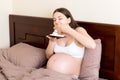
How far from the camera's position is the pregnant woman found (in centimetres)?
175

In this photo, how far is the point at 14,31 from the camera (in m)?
2.62

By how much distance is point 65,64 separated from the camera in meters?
1.79

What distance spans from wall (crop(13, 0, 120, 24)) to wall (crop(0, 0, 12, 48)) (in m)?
0.17

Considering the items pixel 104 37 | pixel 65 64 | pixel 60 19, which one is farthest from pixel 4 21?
pixel 104 37

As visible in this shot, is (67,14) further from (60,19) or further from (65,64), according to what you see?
(65,64)

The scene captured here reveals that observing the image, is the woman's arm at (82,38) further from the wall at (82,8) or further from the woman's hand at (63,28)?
the wall at (82,8)

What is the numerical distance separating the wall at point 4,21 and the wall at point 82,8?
0.17 meters

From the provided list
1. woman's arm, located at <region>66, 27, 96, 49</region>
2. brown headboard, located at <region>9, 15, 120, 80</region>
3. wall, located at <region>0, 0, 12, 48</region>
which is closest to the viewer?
woman's arm, located at <region>66, 27, 96, 49</region>

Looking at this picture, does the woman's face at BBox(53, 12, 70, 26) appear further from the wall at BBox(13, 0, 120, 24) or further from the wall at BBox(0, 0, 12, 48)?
the wall at BBox(0, 0, 12, 48)

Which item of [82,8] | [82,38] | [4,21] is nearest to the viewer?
[82,38]

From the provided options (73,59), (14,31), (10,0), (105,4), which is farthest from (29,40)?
(105,4)

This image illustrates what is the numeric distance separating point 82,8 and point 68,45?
451mm

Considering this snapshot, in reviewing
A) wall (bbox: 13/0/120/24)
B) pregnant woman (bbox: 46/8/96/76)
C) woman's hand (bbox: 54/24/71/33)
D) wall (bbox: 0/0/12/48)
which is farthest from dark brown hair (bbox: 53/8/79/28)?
wall (bbox: 0/0/12/48)

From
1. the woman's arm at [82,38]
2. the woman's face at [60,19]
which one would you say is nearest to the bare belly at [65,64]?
the woman's arm at [82,38]
